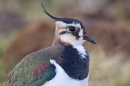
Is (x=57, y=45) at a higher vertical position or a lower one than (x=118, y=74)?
higher

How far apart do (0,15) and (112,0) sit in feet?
10.8

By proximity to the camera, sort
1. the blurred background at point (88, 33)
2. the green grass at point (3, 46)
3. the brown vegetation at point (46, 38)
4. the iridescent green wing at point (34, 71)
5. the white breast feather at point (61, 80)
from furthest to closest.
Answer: the brown vegetation at point (46, 38)
the green grass at point (3, 46)
the blurred background at point (88, 33)
the iridescent green wing at point (34, 71)
the white breast feather at point (61, 80)

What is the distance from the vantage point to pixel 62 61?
530 cm

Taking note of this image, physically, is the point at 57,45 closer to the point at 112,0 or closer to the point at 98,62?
the point at 98,62

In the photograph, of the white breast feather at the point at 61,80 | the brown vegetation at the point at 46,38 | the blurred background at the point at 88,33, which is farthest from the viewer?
the brown vegetation at the point at 46,38

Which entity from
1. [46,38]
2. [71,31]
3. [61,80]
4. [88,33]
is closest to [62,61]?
[61,80]

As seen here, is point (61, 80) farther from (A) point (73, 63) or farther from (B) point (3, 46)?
(B) point (3, 46)

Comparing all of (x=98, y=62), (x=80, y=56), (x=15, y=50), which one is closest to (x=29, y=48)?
(x=15, y=50)

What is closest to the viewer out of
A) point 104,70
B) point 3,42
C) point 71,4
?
point 104,70

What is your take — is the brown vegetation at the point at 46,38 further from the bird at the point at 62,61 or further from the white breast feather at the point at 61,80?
the white breast feather at the point at 61,80

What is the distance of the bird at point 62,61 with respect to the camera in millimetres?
5258

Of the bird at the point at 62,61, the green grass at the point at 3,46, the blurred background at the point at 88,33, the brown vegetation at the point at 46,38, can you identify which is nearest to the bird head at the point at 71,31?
the bird at the point at 62,61

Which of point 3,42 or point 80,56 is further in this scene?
point 3,42

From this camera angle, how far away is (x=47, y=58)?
5375mm
